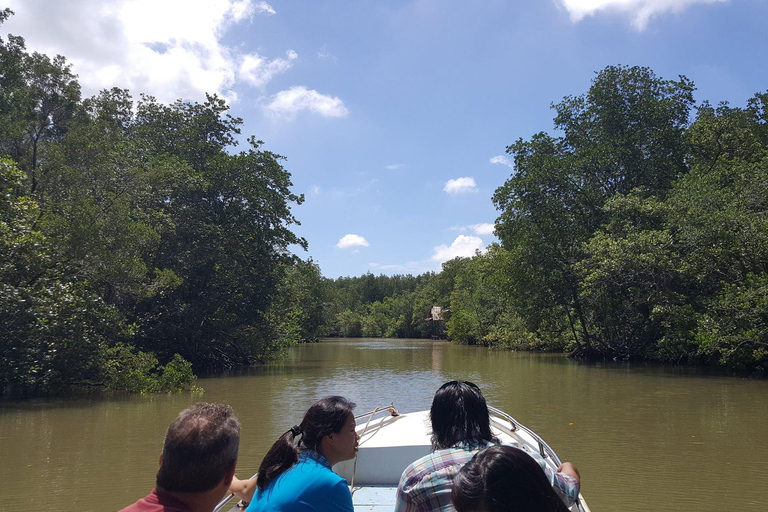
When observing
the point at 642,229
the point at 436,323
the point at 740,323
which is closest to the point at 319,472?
the point at 740,323

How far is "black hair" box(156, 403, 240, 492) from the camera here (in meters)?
1.73

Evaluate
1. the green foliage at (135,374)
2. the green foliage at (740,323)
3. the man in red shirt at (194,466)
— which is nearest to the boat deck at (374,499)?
the man in red shirt at (194,466)

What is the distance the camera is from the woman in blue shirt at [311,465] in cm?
240

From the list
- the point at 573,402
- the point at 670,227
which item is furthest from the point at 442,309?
the point at 573,402

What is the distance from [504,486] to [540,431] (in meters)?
9.20

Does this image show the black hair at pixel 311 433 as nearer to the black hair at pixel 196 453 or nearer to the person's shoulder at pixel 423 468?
the person's shoulder at pixel 423 468

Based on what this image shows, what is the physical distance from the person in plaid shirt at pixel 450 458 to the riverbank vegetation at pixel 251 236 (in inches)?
443

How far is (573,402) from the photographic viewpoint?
1327 centimetres

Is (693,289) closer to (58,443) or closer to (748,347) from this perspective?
(748,347)

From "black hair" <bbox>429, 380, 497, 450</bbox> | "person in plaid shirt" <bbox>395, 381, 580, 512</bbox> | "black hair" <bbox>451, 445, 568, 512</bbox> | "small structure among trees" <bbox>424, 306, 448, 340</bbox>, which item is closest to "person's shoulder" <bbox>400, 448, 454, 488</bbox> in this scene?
"person in plaid shirt" <bbox>395, 381, 580, 512</bbox>

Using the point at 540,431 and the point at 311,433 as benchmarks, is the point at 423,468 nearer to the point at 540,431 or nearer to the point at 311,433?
the point at 311,433

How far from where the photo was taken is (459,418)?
2.73 meters

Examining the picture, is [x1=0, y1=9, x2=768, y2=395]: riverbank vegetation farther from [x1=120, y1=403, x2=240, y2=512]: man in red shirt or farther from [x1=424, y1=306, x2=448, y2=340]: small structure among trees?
[x1=424, y1=306, x2=448, y2=340]: small structure among trees

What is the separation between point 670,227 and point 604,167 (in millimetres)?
5203
